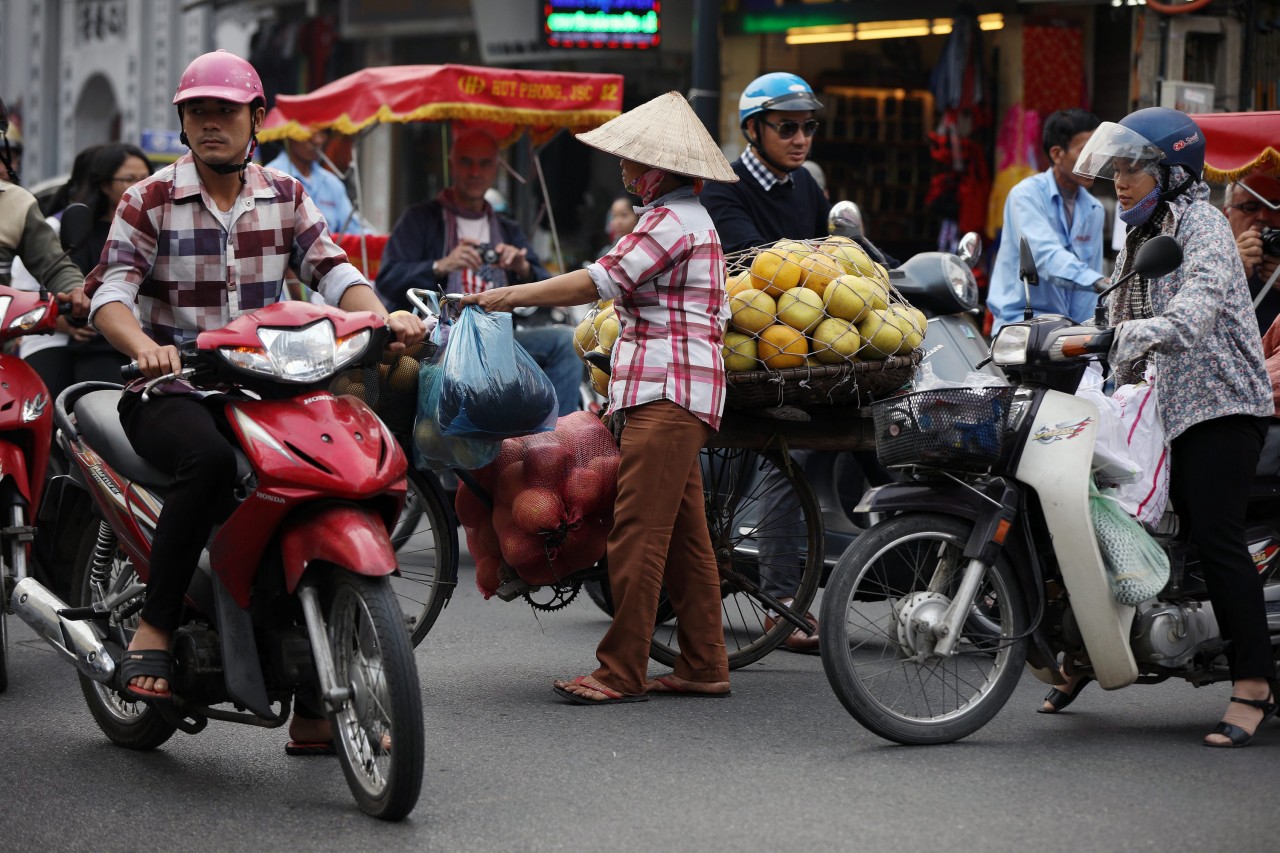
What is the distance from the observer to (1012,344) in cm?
491

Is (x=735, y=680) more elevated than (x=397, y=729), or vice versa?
(x=397, y=729)

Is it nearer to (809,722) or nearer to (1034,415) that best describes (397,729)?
(809,722)

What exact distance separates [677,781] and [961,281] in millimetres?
2727

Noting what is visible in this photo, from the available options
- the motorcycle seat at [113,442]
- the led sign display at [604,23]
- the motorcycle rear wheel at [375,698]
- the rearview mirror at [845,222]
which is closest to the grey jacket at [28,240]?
the motorcycle seat at [113,442]

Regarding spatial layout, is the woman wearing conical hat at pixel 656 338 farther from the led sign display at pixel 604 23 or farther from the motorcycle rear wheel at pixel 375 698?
the led sign display at pixel 604 23

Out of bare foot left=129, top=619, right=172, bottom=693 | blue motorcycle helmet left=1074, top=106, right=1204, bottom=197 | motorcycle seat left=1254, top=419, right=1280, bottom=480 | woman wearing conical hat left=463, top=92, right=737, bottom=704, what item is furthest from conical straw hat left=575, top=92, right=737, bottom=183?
bare foot left=129, top=619, right=172, bottom=693

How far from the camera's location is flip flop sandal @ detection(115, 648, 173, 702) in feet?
14.1

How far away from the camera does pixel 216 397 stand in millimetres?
4340

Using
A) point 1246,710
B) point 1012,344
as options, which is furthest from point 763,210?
point 1246,710

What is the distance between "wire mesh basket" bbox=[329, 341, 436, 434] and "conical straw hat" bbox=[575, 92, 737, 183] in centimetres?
93

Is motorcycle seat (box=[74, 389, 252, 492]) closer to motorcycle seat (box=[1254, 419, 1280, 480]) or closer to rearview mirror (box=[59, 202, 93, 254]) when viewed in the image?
rearview mirror (box=[59, 202, 93, 254])

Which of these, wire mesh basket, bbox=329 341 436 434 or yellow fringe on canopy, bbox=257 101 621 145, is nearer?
wire mesh basket, bbox=329 341 436 434

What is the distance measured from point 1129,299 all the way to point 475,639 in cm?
281

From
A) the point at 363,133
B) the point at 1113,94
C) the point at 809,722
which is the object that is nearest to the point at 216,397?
the point at 809,722
